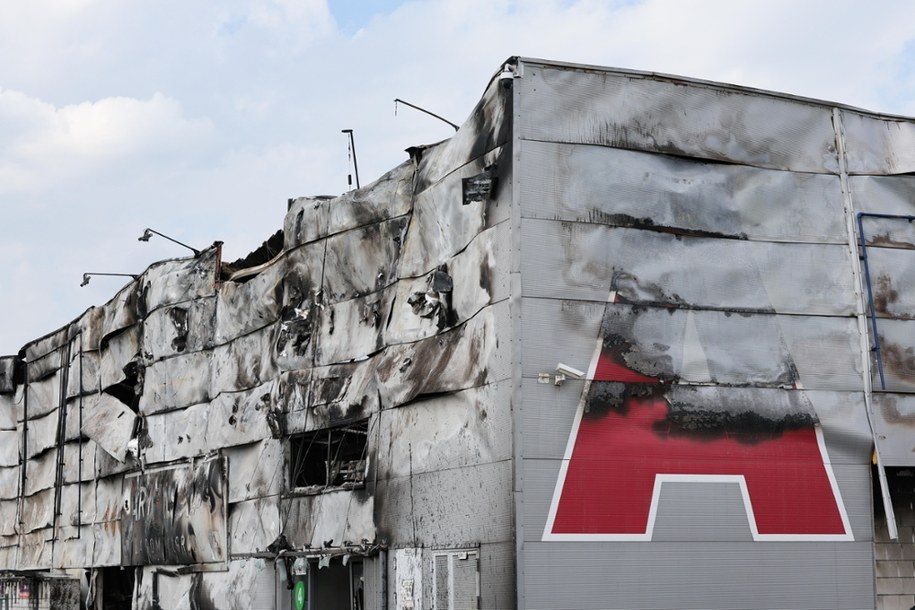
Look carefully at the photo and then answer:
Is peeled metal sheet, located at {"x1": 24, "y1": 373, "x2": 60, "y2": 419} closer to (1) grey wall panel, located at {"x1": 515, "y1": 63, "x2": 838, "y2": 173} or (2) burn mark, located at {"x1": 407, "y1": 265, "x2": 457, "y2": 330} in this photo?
(2) burn mark, located at {"x1": 407, "y1": 265, "x2": 457, "y2": 330}

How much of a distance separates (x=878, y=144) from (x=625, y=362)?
15.8ft

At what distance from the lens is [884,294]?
14547 millimetres

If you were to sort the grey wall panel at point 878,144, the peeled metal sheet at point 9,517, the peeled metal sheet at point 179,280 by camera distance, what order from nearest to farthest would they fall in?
the grey wall panel at point 878,144 < the peeled metal sheet at point 179,280 < the peeled metal sheet at point 9,517

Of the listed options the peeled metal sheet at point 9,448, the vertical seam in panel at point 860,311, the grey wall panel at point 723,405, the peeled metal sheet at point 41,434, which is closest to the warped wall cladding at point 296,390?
the peeled metal sheet at point 41,434

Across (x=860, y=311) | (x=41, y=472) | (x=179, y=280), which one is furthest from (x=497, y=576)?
(x=41, y=472)

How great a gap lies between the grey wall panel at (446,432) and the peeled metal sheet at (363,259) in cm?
216

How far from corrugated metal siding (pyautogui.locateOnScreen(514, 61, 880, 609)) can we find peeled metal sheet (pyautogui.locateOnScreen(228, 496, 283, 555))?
6664 millimetres

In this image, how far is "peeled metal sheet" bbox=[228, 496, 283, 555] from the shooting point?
1811cm

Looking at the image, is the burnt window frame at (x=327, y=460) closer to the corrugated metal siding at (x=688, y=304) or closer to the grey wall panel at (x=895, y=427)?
the corrugated metal siding at (x=688, y=304)

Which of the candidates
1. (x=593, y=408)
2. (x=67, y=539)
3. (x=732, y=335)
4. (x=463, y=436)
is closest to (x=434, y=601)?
(x=463, y=436)

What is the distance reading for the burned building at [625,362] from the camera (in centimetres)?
1294

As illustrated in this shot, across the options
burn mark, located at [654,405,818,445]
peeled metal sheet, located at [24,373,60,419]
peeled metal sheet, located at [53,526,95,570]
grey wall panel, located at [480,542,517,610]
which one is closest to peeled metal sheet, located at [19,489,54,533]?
peeled metal sheet, located at [53,526,95,570]

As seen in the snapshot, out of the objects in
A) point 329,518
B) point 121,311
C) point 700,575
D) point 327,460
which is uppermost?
point 121,311

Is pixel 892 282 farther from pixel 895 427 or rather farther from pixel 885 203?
pixel 895 427
